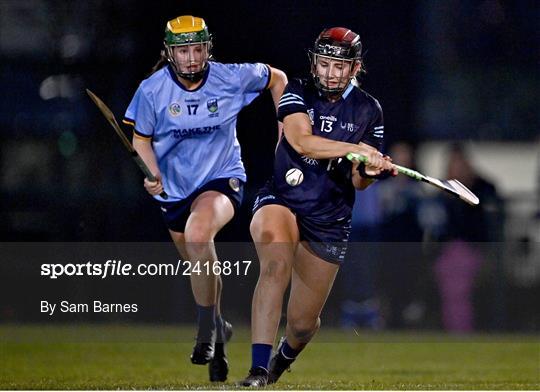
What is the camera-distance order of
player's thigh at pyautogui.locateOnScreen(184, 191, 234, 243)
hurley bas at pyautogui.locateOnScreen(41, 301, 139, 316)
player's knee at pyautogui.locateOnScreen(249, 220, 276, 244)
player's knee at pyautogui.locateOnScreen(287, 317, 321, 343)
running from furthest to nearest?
hurley bas at pyautogui.locateOnScreen(41, 301, 139, 316) < player's thigh at pyautogui.locateOnScreen(184, 191, 234, 243) < player's knee at pyautogui.locateOnScreen(287, 317, 321, 343) < player's knee at pyautogui.locateOnScreen(249, 220, 276, 244)

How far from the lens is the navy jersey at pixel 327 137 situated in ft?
28.7

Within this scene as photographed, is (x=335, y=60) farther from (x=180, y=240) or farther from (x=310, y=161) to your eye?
(x=180, y=240)

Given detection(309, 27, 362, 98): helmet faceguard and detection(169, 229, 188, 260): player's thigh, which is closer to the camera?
detection(309, 27, 362, 98): helmet faceguard

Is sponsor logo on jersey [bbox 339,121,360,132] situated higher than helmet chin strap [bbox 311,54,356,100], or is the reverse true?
helmet chin strap [bbox 311,54,356,100]

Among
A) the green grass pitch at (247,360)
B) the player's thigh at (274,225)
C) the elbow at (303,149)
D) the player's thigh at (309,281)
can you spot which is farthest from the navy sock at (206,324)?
the elbow at (303,149)

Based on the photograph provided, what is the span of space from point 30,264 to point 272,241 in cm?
561

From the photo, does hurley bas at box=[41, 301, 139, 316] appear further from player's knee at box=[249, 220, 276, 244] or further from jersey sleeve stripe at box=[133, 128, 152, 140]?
player's knee at box=[249, 220, 276, 244]

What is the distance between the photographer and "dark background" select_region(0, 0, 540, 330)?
12.8 m

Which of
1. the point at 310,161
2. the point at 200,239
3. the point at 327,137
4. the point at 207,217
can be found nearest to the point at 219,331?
the point at 200,239

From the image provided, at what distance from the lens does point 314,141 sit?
847 cm

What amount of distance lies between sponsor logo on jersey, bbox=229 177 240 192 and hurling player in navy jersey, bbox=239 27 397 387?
0.84 meters

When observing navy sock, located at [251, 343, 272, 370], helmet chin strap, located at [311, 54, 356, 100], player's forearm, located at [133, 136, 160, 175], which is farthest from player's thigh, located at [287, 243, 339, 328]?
player's forearm, located at [133, 136, 160, 175]

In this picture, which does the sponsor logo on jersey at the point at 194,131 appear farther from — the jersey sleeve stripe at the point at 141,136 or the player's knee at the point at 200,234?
the player's knee at the point at 200,234

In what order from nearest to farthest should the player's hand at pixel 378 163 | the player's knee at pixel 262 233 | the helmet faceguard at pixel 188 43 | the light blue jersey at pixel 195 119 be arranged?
the player's hand at pixel 378 163, the player's knee at pixel 262 233, the helmet faceguard at pixel 188 43, the light blue jersey at pixel 195 119
